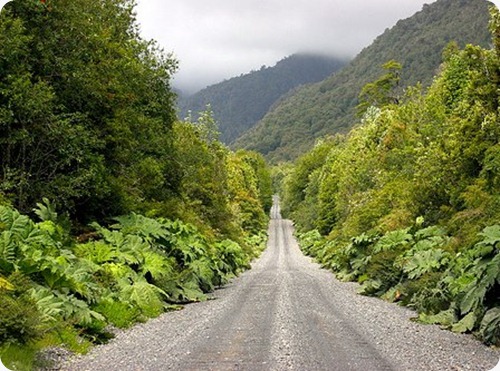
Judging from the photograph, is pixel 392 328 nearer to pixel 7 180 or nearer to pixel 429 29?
pixel 7 180

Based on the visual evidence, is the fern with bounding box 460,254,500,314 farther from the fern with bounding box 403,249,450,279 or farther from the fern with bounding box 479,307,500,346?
the fern with bounding box 403,249,450,279

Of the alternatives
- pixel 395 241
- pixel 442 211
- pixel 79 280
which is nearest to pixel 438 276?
pixel 395 241

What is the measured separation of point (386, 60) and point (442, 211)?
5505 inches

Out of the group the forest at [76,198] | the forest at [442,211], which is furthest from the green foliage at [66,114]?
the forest at [442,211]

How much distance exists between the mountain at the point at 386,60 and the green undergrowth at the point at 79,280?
110 metres

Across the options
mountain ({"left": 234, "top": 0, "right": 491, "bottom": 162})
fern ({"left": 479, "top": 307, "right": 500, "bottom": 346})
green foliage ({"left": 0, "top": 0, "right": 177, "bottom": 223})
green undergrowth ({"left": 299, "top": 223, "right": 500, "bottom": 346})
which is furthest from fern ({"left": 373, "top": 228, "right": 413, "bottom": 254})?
mountain ({"left": 234, "top": 0, "right": 491, "bottom": 162})

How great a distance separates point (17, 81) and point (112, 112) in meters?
5.25

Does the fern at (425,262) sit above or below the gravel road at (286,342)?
above

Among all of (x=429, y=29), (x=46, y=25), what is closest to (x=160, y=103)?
(x=46, y=25)

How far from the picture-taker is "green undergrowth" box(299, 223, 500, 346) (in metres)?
9.46

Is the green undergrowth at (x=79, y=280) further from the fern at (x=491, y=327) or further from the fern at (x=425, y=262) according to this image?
the fern at (x=491, y=327)

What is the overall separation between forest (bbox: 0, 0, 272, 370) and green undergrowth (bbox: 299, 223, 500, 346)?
5.48m

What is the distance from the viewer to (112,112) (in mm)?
17281

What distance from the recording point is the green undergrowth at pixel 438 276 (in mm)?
9461
